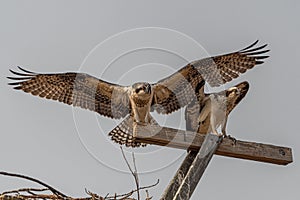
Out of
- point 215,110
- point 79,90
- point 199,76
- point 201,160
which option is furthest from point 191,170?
point 79,90

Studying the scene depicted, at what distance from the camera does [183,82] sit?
260cm

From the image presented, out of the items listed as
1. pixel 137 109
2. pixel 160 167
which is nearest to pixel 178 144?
pixel 160 167

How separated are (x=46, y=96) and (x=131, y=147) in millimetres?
551

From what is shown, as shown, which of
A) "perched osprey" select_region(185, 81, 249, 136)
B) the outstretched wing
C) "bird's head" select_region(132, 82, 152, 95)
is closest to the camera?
"perched osprey" select_region(185, 81, 249, 136)

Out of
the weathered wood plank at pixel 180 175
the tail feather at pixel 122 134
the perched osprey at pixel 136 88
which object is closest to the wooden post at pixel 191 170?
the weathered wood plank at pixel 180 175

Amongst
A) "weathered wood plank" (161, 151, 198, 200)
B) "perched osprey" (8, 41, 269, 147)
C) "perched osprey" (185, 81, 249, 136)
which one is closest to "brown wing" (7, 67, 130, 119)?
"perched osprey" (8, 41, 269, 147)

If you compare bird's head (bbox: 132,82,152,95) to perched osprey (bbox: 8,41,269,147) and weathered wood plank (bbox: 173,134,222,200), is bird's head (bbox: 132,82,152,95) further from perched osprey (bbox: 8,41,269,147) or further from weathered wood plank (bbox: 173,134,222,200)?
weathered wood plank (bbox: 173,134,222,200)

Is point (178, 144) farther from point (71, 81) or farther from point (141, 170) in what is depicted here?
point (71, 81)

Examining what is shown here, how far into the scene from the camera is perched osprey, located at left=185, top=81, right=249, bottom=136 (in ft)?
7.31

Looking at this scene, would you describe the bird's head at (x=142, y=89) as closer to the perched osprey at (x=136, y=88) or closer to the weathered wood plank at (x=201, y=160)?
the perched osprey at (x=136, y=88)

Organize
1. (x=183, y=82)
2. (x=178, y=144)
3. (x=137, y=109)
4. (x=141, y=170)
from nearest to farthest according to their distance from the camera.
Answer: (x=178, y=144), (x=141, y=170), (x=137, y=109), (x=183, y=82)

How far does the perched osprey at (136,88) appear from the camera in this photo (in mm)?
2484

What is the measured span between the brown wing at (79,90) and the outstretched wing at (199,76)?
0.20m

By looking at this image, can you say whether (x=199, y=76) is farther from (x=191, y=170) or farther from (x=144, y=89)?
(x=191, y=170)
